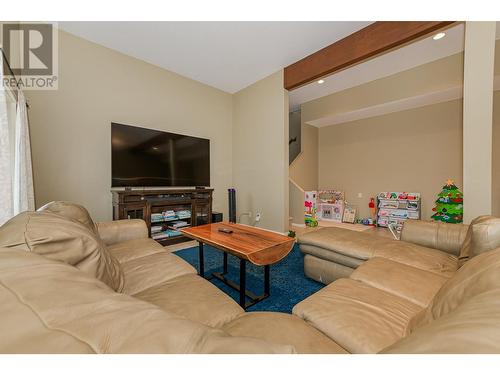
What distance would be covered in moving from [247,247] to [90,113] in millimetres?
2820

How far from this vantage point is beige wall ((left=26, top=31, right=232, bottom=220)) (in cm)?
242

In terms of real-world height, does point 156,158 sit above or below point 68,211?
above

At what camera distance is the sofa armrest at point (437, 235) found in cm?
163

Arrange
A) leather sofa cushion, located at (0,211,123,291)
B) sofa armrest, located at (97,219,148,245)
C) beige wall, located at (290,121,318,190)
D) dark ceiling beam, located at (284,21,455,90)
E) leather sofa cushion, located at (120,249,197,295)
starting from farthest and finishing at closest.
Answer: beige wall, located at (290,121,318,190)
dark ceiling beam, located at (284,21,455,90)
sofa armrest, located at (97,219,148,245)
leather sofa cushion, located at (120,249,197,295)
leather sofa cushion, located at (0,211,123,291)

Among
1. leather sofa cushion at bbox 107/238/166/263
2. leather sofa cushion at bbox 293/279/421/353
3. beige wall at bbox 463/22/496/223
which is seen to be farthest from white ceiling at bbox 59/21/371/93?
leather sofa cushion at bbox 293/279/421/353

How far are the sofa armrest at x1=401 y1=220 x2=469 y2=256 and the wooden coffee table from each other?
1159 mm

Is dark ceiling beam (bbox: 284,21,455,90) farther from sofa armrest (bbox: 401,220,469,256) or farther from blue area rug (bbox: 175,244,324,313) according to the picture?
blue area rug (bbox: 175,244,324,313)

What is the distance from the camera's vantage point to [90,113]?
2688 millimetres

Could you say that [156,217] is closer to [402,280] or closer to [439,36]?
[402,280]

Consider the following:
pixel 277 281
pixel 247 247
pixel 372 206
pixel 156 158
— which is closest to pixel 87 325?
pixel 247 247

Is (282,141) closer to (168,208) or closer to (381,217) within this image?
(168,208)

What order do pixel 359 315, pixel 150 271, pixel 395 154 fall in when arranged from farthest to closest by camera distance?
pixel 395 154 < pixel 150 271 < pixel 359 315

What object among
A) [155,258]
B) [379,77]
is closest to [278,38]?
[379,77]
